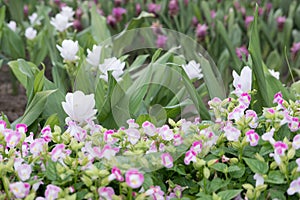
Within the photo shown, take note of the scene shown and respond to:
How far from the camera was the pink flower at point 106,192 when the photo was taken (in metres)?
1.40

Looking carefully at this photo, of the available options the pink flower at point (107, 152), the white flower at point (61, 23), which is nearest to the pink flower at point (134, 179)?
the pink flower at point (107, 152)

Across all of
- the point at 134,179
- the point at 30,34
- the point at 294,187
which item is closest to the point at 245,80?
the point at 294,187

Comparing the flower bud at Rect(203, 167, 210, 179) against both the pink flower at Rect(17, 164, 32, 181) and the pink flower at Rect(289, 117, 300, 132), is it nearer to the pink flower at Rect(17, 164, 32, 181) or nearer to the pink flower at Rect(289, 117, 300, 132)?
the pink flower at Rect(289, 117, 300, 132)

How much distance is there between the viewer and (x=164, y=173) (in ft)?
5.39

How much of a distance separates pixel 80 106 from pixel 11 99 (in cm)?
206

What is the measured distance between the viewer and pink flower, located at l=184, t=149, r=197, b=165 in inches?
59.6

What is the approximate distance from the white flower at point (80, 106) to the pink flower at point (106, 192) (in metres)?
0.48

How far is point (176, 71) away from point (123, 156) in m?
0.85

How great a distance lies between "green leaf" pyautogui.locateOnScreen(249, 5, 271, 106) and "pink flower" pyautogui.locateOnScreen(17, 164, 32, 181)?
821 millimetres

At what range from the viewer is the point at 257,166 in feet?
4.92

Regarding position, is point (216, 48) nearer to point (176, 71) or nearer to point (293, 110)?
point (176, 71)

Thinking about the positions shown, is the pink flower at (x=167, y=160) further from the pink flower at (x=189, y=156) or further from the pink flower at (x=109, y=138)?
the pink flower at (x=109, y=138)

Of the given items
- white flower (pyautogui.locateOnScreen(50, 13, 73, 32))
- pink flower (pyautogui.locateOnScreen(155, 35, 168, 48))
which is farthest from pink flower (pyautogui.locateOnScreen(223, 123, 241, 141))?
pink flower (pyautogui.locateOnScreen(155, 35, 168, 48))

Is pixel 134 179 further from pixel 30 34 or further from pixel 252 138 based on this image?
pixel 30 34
